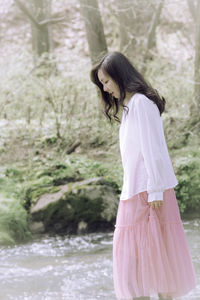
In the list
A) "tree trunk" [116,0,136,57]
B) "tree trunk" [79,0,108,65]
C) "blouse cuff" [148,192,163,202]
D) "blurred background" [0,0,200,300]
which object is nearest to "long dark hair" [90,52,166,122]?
"blouse cuff" [148,192,163,202]

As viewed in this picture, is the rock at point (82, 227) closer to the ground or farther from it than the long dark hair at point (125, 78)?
closer to the ground

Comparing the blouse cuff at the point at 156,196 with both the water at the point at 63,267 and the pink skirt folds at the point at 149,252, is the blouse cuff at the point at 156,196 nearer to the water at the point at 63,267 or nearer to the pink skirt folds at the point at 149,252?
the pink skirt folds at the point at 149,252

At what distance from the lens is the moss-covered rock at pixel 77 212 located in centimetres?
678

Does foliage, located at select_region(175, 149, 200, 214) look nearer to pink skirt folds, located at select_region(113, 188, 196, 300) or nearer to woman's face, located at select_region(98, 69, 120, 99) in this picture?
pink skirt folds, located at select_region(113, 188, 196, 300)

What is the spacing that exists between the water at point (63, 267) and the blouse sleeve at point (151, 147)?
1457mm

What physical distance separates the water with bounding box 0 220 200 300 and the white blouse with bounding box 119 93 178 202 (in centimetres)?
143

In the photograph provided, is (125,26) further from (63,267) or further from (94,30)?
(63,267)

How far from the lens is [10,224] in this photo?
21.4 ft

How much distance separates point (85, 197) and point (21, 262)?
1734mm

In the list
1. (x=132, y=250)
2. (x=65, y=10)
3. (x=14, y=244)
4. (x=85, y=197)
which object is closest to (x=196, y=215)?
(x=85, y=197)

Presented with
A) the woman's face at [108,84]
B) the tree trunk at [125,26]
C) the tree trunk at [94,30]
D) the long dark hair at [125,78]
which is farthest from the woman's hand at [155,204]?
the tree trunk at [125,26]

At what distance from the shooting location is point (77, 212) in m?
6.82

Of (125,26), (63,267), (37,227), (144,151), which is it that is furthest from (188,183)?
(125,26)

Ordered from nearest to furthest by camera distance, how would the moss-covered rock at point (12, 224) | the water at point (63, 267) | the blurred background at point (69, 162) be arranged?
1. the water at point (63, 267)
2. the blurred background at point (69, 162)
3. the moss-covered rock at point (12, 224)
